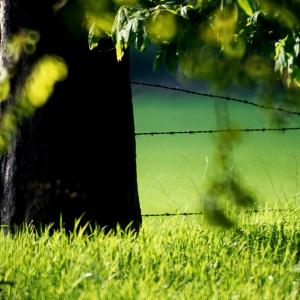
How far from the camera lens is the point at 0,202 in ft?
12.6

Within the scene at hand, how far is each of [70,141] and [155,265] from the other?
0.98 meters

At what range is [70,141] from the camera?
3.65m

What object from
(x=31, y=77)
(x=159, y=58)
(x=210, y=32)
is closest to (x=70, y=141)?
(x=159, y=58)

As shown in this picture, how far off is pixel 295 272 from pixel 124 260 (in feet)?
2.96

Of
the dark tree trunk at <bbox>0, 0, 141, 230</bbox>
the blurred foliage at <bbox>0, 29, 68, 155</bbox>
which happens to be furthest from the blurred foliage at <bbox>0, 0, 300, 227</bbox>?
the dark tree trunk at <bbox>0, 0, 141, 230</bbox>

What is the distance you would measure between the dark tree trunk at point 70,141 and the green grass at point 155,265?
7.7 inches

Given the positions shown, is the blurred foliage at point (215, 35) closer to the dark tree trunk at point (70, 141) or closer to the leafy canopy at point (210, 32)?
the leafy canopy at point (210, 32)

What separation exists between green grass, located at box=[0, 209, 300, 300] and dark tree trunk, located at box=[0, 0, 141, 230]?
0.20 meters

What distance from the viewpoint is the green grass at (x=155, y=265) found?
2748 mm

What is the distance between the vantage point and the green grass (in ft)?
9.02

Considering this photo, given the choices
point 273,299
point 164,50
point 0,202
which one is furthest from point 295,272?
point 0,202

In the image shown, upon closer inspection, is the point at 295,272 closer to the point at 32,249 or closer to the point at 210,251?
the point at 210,251

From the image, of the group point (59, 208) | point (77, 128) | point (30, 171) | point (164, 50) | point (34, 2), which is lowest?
point (59, 208)

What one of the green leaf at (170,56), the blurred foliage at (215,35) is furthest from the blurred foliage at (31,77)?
the green leaf at (170,56)
